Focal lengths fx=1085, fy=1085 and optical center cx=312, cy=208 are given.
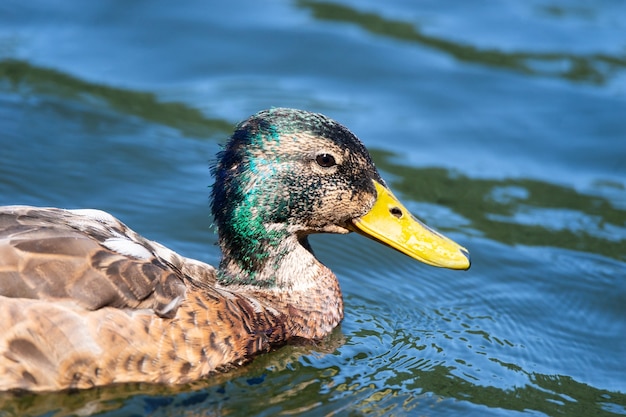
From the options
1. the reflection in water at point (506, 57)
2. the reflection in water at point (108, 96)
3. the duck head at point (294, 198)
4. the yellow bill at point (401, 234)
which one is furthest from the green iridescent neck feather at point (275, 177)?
the reflection in water at point (506, 57)

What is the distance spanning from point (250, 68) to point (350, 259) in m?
4.74

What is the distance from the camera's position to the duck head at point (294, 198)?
24.6 feet

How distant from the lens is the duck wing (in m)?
Result: 6.42

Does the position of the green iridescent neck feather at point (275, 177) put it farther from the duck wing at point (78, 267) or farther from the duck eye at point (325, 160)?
the duck wing at point (78, 267)

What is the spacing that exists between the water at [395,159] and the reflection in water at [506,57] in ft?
0.11

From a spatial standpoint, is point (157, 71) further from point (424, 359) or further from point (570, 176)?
point (424, 359)

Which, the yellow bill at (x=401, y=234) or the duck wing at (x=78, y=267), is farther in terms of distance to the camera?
the yellow bill at (x=401, y=234)

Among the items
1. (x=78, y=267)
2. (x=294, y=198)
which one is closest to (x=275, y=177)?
(x=294, y=198)

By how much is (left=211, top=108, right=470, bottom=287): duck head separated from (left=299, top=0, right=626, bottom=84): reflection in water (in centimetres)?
680

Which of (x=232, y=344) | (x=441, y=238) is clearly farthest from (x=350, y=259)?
(x=232, y=344)

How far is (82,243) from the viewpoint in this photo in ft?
21.8

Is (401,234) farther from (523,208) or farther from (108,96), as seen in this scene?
(108,96)

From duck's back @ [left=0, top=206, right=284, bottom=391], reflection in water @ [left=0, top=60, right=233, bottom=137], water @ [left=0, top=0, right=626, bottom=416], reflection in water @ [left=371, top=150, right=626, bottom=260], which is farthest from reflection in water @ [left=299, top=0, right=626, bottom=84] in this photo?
duck's back @ [left=0, top=206, right=284, bottom=391]

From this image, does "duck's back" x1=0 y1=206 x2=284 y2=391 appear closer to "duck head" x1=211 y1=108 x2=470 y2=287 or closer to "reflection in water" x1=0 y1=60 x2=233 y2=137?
"duck head" x1=211 y1=108 x2=470 y2=287
